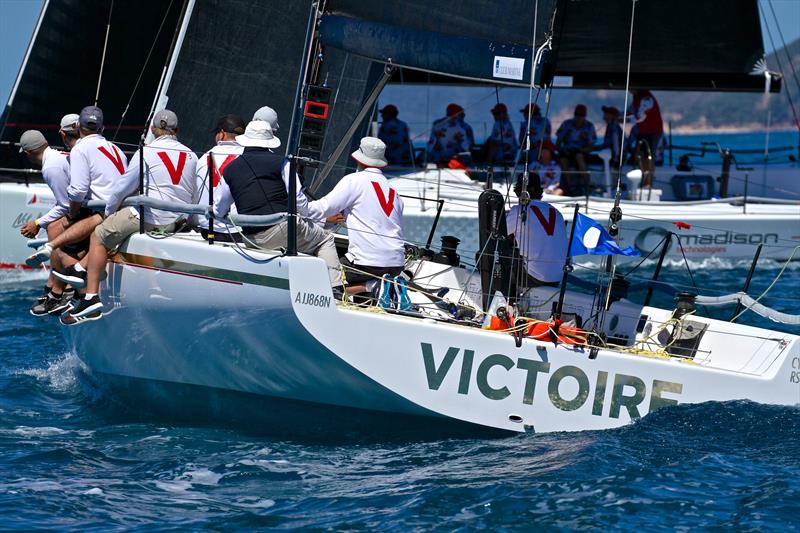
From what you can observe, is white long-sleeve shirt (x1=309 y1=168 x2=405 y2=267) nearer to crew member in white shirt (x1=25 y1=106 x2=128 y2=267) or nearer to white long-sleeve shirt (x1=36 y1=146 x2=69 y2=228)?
crew member in white shirt (x1=25 y1=106 x2=128 y2=267)

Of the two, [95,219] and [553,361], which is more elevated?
[95,219]

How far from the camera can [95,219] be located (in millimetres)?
7109

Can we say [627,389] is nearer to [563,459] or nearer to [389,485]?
[563,459]

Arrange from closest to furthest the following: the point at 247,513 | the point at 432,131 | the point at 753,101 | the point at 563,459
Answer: the point at 247,513
the point at 563,459
the point at 432,131
the point at 753,101

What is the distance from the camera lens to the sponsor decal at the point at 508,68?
7.08 m

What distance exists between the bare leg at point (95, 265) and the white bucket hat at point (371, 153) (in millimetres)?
1582

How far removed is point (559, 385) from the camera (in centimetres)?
641

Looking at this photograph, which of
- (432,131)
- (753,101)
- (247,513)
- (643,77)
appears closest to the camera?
(247,513)

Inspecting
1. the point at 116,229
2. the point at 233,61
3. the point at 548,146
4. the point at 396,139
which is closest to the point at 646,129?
the point at 548,146

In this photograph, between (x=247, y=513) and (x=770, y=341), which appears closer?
(x=247, y=513)

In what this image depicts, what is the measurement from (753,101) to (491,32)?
88.4m

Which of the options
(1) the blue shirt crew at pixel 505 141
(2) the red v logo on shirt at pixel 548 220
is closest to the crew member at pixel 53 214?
(2) the red v logo on shirt at pixel 548 220

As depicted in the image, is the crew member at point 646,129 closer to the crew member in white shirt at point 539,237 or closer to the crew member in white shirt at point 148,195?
the crew member in white shirt at point 539,237

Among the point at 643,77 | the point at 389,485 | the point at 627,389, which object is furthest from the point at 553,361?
the point at 643,77
